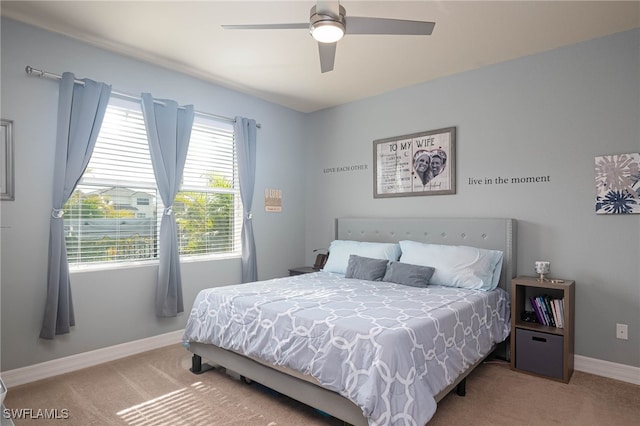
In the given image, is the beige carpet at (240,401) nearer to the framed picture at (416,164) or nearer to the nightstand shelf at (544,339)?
the nightstand shelf at (544,339)

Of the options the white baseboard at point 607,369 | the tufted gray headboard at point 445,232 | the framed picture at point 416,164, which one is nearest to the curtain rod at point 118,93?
the framed picture at point 416,164

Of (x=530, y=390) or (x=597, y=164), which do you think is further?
(x=597, y=164)

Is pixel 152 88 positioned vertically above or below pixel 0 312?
above

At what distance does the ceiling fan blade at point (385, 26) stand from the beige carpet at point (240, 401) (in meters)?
2.31

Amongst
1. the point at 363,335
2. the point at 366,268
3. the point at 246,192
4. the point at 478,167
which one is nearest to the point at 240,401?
the point at 363,335

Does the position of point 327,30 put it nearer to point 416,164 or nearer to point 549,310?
point 416,164

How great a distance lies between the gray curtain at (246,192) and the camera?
14.0 feet

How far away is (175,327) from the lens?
12.2 feet

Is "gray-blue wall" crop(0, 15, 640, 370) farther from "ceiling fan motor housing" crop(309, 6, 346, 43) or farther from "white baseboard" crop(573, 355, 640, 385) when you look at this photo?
"ceiling fan motor housing" crop(309, 6, 346, 43)

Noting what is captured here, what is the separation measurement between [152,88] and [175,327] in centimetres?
235

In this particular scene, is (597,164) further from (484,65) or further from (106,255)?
(106,255)

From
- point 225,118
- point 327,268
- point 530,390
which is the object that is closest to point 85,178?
point 225,118

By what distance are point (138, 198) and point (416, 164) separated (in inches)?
112

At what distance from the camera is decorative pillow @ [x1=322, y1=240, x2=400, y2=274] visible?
3761 mm
